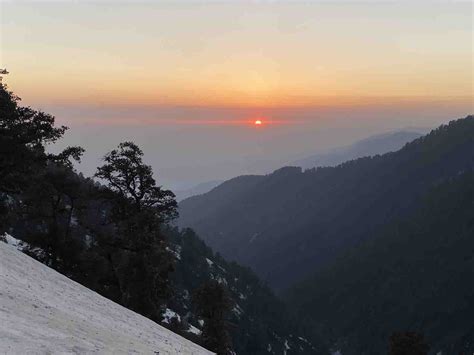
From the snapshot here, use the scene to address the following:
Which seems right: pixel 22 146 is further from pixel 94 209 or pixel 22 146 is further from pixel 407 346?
pixel 407 346

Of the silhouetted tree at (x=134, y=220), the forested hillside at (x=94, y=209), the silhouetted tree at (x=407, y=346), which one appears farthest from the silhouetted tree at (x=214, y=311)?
the silhouetted tree at (x=407, y=346)

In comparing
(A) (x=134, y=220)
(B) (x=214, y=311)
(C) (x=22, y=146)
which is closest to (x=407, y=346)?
(B) (x=214, y=311)

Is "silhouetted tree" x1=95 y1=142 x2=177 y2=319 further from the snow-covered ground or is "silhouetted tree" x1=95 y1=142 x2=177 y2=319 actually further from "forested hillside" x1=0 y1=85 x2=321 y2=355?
the snow-covered ground

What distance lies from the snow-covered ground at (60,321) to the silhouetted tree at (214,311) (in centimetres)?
2085

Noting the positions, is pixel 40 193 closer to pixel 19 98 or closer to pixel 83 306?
pixel 19 98

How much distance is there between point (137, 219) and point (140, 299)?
6.98m

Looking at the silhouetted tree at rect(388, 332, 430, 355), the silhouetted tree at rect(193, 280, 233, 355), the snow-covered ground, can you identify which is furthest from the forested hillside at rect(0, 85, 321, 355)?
the silhouetted tree at rect(388, 332, 430, 355)

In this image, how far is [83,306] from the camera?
26.3 meters

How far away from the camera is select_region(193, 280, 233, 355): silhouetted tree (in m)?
49.7

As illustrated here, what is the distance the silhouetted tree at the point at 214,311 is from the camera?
4972 cm

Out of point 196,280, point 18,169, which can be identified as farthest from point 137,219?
point 196,280

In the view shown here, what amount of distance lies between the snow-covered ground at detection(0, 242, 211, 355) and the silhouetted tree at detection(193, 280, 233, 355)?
20.9m

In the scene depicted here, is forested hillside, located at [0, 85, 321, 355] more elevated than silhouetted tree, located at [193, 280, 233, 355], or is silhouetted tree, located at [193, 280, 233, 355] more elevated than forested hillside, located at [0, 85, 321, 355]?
forested hillside, located at [0, 85, 321, 355]

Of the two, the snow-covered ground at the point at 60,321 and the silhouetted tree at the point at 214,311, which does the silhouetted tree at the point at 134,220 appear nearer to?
the snow-covered ground at the point at 60,321
